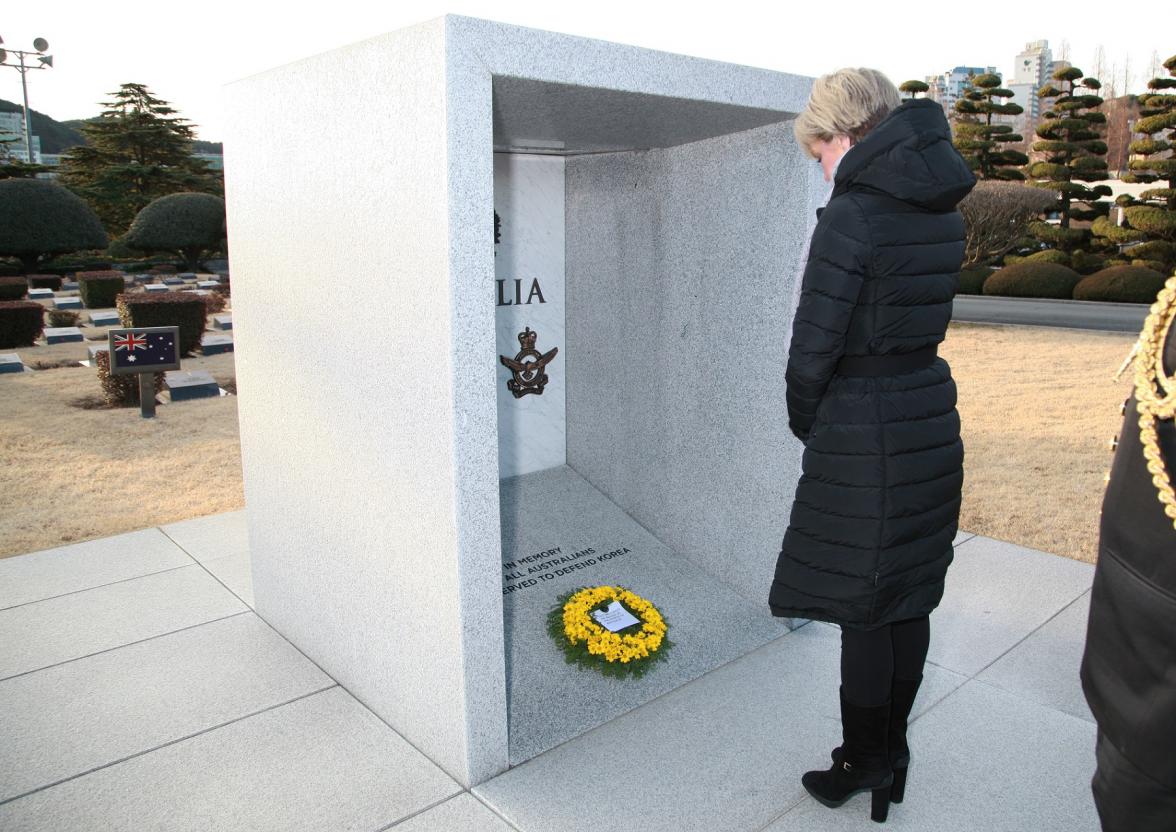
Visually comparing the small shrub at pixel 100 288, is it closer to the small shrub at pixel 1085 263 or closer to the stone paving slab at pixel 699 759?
the stone paving slab at pixel 699 759

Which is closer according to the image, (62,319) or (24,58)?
(62,319)

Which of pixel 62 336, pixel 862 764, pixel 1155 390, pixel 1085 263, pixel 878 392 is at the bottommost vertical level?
pixel 862 764

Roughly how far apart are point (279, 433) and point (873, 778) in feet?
8.46

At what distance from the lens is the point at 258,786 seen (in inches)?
110

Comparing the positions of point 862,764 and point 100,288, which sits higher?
point 100,288

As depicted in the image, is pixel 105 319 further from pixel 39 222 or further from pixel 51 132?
pixel 51 132

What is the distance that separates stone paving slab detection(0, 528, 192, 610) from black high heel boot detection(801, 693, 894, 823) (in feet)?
11.9

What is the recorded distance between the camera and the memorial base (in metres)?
3.19

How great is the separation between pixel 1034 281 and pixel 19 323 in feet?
74.1

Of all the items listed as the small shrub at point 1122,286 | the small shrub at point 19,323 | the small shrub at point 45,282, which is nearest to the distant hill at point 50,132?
the small shrub at point 45,282

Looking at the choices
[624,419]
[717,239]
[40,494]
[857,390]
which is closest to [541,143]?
[717,239]

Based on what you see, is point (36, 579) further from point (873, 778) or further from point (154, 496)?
point (873, 778)

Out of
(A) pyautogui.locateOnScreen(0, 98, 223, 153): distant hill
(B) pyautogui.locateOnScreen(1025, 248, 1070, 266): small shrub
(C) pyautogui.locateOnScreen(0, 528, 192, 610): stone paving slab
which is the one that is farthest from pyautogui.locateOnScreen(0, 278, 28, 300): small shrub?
(A) pyautogui.locateOnScreen(0, 98, 223, 153): distant hill

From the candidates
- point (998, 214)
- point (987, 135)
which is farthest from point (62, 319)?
point (987, 135)
